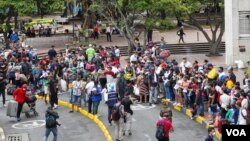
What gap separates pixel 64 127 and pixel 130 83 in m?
4.42

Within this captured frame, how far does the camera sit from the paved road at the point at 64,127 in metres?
22.2

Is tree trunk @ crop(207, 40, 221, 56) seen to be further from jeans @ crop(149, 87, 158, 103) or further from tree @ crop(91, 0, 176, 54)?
jeans @ crop(149, 87, 158, 103)

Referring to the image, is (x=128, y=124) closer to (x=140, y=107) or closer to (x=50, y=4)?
(x=140, y=107)

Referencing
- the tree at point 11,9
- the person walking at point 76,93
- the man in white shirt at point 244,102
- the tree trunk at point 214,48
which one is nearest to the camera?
the man in white shirt at point 244,102

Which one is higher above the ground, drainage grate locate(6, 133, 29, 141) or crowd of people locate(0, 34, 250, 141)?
crowd of people locate(0, 34, 250, 141)

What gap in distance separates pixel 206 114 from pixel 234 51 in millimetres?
13369

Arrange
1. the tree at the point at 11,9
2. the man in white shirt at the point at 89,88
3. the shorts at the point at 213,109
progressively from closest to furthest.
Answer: the shorts at the point at 213,109 < the man in white shirt at the point at 89,88 < the tree at the point at 11,9

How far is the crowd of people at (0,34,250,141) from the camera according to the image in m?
20.2

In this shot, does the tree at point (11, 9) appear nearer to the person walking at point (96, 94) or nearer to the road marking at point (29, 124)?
the road marking at point (29, 124)

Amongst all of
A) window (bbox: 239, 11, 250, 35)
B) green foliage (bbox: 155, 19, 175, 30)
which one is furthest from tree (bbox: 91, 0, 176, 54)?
window (bbox: 239, 11, 250, 35)

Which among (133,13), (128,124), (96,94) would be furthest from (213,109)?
(133,13)

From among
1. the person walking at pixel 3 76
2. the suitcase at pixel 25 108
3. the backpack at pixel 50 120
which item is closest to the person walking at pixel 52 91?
the suitcase at pixel 25 108

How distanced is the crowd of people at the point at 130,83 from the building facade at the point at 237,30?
4533mm

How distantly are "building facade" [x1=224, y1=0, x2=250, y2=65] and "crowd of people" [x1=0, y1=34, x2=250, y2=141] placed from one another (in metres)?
4.53
